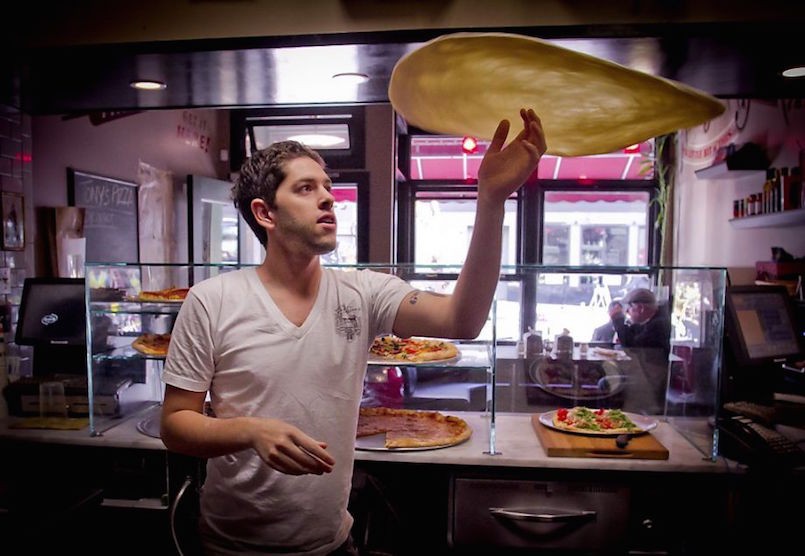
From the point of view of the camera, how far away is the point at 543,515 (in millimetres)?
2021

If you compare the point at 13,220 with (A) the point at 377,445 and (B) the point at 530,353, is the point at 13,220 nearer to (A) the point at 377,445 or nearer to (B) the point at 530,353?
(A) the point at 377,445

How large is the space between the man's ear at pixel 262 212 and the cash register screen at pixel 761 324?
5.82ft

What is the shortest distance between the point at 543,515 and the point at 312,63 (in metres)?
1.86

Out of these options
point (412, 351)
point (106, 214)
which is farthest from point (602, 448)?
point (106, 214)

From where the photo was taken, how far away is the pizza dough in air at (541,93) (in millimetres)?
840

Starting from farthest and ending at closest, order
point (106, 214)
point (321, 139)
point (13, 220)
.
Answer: point (321, 139)
point (106, 214)
point (13, 220)

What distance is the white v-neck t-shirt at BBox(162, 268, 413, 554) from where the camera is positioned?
57.6 inches

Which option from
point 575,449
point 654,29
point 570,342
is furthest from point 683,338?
point 654,29

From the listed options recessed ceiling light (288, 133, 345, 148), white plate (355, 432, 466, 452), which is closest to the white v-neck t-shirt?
white plate (355, 432, 466, 452)

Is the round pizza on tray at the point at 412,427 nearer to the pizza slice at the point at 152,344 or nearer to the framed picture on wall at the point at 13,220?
the pizza slice at the point at 152,344

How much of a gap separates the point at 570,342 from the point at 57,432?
2.06 metres

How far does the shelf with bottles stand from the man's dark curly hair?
3.18 metres

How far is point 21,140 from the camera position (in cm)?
314

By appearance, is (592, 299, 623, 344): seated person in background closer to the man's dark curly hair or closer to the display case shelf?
the man's dark curly hair
